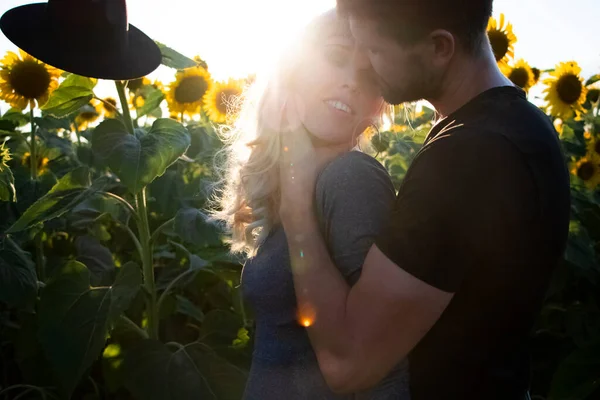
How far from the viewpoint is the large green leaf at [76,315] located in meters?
2.43

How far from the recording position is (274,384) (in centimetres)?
185

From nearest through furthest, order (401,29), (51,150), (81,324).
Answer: (401,29)
(81,324)
(51,150)

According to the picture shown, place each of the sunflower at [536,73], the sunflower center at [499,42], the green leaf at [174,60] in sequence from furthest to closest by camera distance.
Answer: the sunflower at [536,73], the sunflower center at [499,42], the green leaf at [174,60]

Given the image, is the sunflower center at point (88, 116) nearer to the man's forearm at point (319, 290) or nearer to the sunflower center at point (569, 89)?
the sunflower center at point (569, 89)

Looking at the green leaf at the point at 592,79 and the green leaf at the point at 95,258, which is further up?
the green leaf at the point at 95,258

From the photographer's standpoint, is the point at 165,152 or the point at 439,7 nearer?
the point at 439,7

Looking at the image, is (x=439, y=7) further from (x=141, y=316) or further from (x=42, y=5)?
(x=141, y=316)

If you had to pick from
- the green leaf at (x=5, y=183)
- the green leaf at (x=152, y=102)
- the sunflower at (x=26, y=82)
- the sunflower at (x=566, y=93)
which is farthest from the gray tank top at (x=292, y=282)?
the sunflower at (x=566, y=93)

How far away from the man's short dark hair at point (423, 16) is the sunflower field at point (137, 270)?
109cm

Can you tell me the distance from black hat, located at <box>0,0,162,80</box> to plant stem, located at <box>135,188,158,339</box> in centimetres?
55

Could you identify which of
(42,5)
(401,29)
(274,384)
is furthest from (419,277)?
(42,5)

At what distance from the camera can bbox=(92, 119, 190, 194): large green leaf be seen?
2293 millimetres

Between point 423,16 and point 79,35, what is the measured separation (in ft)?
4.36

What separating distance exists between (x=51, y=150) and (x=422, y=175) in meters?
4.08
